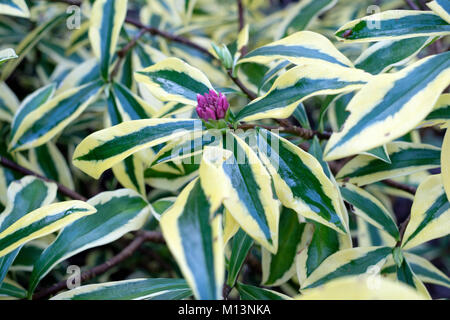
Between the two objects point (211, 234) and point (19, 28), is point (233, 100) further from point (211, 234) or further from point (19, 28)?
point (211, 234)

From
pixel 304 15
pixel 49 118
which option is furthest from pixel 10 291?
pixel 304 15

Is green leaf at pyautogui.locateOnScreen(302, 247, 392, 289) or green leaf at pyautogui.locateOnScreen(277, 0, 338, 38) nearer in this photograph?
green leaf at pyautogui.locateOnScreen(302, 247, 392, 289)

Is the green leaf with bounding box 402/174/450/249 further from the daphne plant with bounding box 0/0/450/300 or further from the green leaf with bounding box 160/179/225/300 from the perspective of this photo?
the green leaf with bounding box 160/179/225/300

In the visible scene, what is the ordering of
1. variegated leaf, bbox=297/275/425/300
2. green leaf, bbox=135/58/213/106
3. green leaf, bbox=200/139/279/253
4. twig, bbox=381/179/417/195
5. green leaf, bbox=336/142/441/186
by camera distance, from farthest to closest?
twig, bbox=381/179/417/195, green leaf, bbox=336/142/441/186, green leaf, bbox=135/58/213/106, green leaf, bbox=200/139/279/253, variegated leaf, bbox=297/275/425/300

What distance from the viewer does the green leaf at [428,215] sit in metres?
0.56

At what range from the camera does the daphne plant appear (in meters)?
0.44

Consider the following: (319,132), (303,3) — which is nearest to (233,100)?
(303,3)

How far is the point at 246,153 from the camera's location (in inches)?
19.9

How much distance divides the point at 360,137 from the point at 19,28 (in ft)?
3.63

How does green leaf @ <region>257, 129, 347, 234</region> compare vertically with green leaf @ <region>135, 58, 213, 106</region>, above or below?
below

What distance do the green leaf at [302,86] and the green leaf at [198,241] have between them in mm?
134

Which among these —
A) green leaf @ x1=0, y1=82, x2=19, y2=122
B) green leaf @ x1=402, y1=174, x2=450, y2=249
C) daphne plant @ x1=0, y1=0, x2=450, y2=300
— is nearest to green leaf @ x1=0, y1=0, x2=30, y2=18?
daphne plant @ x1=0, y1=0, x2=450, y2=300

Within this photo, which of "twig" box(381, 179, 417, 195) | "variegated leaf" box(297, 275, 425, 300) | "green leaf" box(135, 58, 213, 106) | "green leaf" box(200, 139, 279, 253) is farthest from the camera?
Answer: "twig" box(381, 179, 417, 195)
